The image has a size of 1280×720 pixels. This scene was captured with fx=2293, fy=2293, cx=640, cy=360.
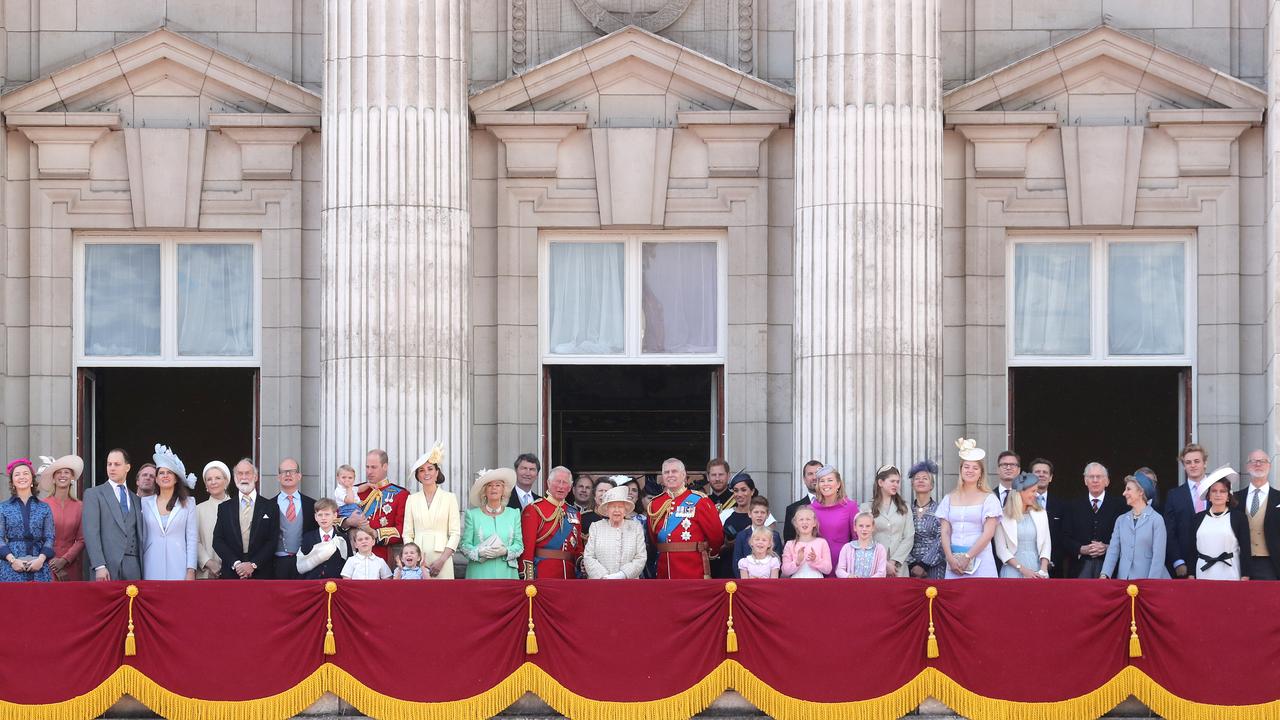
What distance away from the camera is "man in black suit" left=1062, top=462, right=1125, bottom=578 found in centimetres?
2216

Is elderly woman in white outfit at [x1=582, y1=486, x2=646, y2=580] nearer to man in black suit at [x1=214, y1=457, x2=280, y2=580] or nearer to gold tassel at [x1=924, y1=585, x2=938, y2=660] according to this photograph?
gold tassel at [x1=924, y1=585, x2=938, y2=660]

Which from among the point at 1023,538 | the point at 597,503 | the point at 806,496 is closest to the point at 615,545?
the point at 597,503

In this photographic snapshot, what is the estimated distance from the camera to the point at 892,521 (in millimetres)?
21734

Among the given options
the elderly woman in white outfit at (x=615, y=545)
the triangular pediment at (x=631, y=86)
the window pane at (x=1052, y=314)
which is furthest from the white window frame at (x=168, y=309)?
the window pane at (x=1052, y=314)


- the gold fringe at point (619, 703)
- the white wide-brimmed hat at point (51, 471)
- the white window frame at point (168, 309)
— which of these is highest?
the white window frame at point (168, 309)

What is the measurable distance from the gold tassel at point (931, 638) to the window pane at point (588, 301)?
6947 mm

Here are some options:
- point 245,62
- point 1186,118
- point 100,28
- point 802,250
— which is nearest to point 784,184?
point 802,250

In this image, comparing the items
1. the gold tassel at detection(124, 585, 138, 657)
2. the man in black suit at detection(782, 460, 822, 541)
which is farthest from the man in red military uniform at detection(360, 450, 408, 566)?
the man in black suit at detection(782, 460, 822, 541)

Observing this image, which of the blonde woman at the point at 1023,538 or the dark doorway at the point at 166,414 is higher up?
the dark doorway at the point at 166,414

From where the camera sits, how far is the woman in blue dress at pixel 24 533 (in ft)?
70.1

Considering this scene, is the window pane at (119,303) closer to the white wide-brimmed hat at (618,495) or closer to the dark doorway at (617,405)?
the dark doorway at (617,405)

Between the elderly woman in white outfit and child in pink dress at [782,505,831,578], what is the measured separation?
1.41 meters

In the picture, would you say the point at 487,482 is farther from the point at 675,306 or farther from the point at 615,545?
the point at 675,306

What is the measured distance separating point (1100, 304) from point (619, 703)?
876cm
